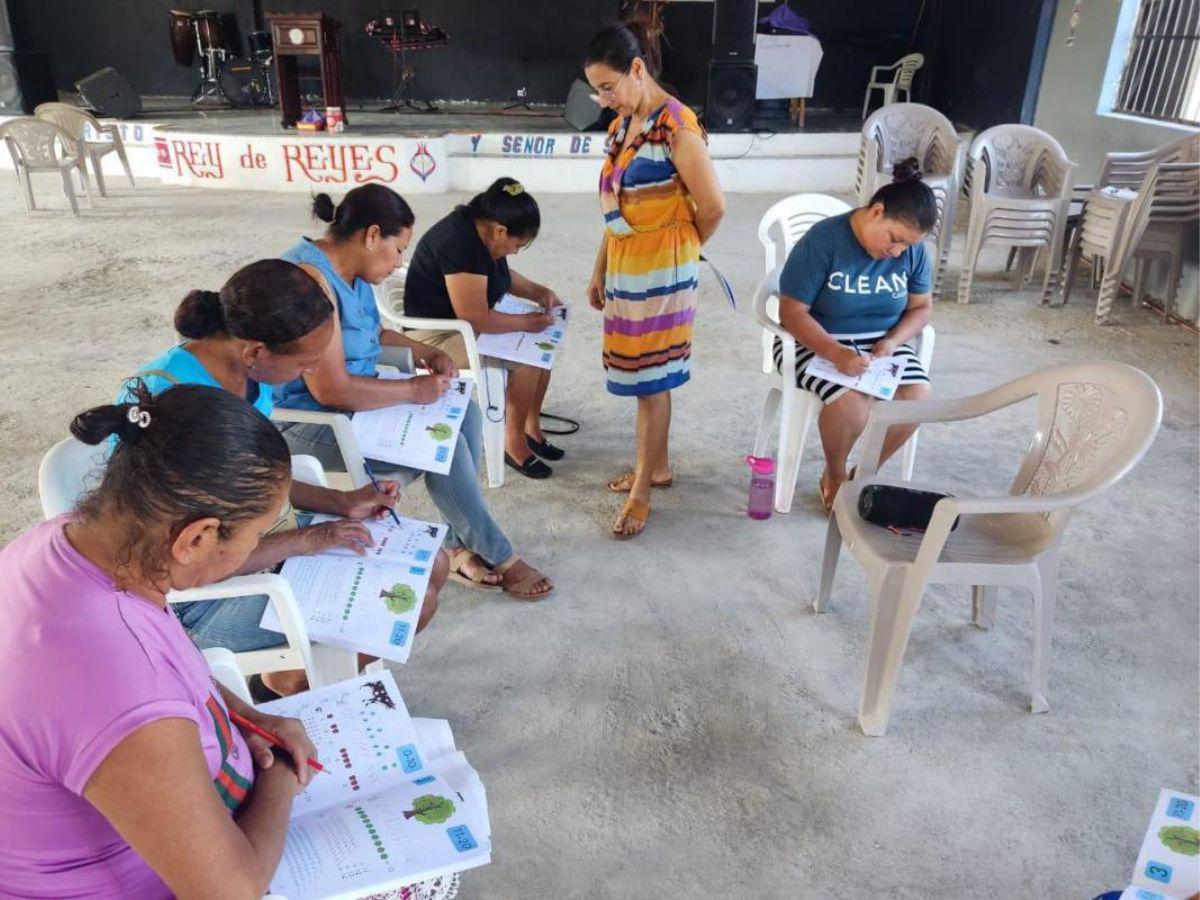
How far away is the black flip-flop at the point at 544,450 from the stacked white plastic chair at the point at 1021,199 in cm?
296

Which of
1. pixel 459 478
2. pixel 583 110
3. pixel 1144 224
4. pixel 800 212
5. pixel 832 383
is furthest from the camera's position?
pixel 583 110

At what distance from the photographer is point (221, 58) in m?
9.65

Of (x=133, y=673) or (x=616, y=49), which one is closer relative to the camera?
(x=133, y=673)

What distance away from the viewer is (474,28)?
31.3 feet

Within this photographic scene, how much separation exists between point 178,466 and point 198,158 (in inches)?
314

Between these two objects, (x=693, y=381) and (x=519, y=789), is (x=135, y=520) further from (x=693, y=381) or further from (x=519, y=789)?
(x=693, y=381)

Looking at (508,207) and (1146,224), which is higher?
(508,207)

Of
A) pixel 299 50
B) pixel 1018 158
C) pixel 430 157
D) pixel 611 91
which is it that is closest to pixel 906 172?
pixel 611 91

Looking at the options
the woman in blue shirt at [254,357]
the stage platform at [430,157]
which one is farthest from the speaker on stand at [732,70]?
the woman in blue shirt at [254,357]

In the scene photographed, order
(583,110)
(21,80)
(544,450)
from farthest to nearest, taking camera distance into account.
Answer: (21,80) < (583,110) < (544,450)

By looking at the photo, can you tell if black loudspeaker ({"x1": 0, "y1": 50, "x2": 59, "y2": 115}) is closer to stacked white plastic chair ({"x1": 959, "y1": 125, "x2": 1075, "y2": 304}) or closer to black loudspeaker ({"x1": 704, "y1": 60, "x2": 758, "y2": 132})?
black loudspeaker ({"x1": 704, "y1": 60, "x2": 758, "y2": 132})

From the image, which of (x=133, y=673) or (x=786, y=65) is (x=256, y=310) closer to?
(x=133, y=673)

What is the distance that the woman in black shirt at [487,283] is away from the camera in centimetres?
251

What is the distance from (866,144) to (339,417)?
15.2ft
